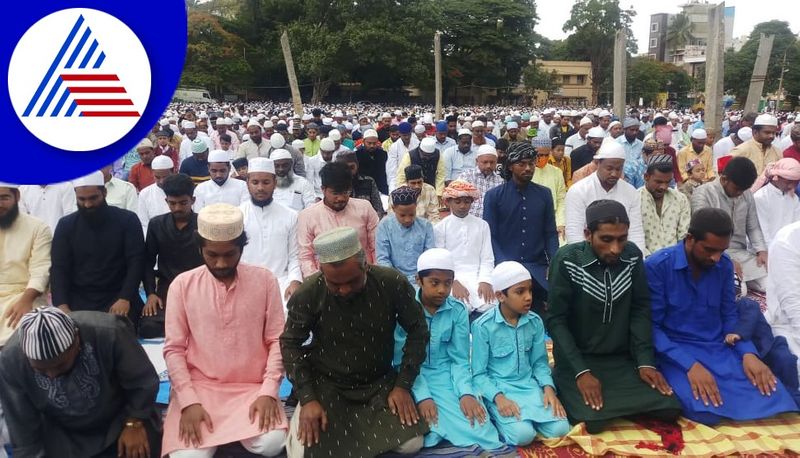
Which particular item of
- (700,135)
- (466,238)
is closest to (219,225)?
(466,238)

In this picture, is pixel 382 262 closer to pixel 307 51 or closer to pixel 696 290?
pixel 696 290

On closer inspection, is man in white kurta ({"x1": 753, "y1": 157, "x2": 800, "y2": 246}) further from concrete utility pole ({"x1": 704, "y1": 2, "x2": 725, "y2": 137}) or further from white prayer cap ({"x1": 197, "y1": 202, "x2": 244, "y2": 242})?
concrete utility pole ({"x1": 704, "y1": 2, "x2": 725, "y2": 137})

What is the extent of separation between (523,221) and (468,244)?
0.46 metres

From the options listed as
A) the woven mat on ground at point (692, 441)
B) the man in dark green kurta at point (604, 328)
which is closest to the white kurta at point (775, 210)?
the woven mat on ground at point (692, 441)

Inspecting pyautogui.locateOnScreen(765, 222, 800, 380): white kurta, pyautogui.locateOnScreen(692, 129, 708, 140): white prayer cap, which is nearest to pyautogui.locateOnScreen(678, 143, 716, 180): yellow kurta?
pyautogui.locateOnScreen(692, 129, 708, 140): white prayer cap

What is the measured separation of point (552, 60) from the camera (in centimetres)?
5259

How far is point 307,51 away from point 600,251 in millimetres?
30650

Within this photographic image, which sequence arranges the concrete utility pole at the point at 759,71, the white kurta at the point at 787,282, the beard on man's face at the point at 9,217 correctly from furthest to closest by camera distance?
the concrete utility pole at the point at 759,71 → the beard on man's face at the point at 9,217 → the white kurta at the point at 787,282

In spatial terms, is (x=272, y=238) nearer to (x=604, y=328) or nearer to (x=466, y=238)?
(x=466, y=238)

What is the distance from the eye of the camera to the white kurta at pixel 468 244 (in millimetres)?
4574

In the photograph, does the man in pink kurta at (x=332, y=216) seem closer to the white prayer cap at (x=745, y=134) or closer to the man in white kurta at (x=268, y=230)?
the man in white kurta at (x=268, y=230)

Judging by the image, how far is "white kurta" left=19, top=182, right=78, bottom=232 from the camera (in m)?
5.20

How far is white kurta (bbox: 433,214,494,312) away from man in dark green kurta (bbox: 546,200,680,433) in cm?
132

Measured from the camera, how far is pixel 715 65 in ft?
30.7
